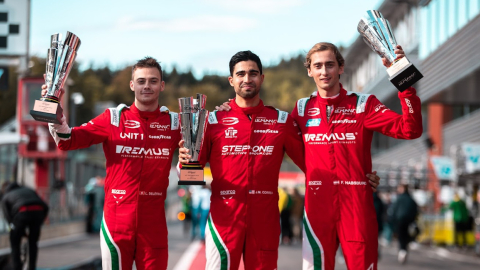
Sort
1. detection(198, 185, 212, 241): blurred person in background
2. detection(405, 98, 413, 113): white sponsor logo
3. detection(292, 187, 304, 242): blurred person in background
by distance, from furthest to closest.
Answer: detection(292, 187, 304, 242): blurred person in background, detection(198, 185, 212, 241): blurred person in background, detection(405, 98, 413, 113): white sponsor logo

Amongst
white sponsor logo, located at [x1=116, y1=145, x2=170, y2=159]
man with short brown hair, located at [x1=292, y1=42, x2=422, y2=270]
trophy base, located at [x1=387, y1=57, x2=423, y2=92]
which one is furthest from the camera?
white sponsor logo, located at [x1=116, y1=145, x2=170, y2=159]

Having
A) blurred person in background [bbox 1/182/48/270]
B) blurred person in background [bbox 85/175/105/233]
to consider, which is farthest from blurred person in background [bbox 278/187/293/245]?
blurred person in background [bbox 1/182/48/270]

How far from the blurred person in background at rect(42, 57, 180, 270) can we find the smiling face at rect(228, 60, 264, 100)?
709 mm

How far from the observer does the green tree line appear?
74.8 metres

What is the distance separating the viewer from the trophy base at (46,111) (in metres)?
6.09

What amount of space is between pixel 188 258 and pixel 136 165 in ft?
34.5

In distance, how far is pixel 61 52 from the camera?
638 cm

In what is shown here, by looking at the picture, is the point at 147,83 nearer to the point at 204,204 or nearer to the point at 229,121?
the point at 229,121

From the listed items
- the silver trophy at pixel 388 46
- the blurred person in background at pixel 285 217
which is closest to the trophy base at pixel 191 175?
the silver trophy at pixel 388 46

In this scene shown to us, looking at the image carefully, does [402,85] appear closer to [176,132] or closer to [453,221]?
[176,132]

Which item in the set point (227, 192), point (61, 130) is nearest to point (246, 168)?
point (227, 192)

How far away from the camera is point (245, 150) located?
20.8ft

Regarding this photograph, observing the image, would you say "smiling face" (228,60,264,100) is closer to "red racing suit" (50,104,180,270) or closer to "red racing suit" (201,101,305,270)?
"red racing suit" (201,101,305,270)

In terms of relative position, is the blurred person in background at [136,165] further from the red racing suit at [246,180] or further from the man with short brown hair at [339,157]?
the man with short brown hair at [339,157]
